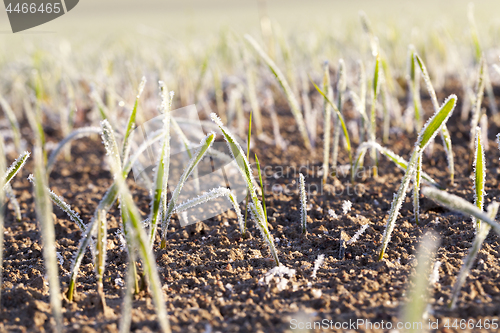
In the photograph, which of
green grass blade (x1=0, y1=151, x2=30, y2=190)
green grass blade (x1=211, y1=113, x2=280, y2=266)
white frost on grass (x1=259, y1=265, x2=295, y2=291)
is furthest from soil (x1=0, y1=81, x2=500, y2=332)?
green grass blade (x1=0, y1=151, x2=30, y2=190)

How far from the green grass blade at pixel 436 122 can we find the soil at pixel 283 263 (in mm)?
256

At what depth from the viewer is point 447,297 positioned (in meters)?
0.70

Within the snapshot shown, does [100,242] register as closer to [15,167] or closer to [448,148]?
[15,167]

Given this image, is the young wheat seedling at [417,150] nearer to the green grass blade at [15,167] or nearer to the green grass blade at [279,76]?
the green grass blade at [279,76]

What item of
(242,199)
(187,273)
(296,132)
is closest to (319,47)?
(296,132)

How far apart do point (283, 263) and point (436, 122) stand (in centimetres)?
47

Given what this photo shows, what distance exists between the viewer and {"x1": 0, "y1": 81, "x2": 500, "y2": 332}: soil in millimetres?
686

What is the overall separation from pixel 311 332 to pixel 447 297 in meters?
0.28

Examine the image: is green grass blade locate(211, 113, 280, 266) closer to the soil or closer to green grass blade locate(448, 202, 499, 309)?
the soil

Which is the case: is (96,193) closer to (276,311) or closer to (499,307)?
(276,311)

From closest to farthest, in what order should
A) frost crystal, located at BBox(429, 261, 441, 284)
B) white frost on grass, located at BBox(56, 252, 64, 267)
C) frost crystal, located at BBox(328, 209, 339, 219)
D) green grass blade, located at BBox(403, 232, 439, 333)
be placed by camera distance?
green grass blade, located at BBox(403, 232, 439, 333)
frost crystal, located at BBox(429, 261, 441, 284)
white frost on grass, located at BBox(56, 252, 64, 267)
frost crystal, located at BBox(328, 209, 339, 219)

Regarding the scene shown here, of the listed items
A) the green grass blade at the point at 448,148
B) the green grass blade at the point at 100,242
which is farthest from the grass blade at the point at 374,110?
the green grass blade at the point at 100,242

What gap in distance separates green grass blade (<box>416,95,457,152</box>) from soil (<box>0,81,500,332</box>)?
0.84 feet

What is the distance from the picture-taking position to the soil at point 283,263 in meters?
0.69
